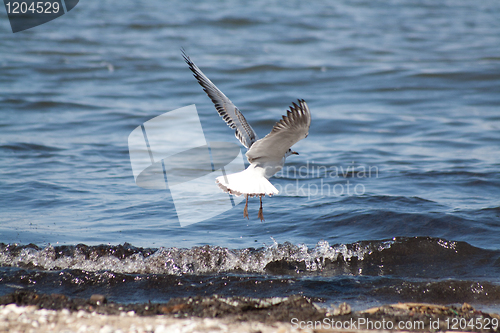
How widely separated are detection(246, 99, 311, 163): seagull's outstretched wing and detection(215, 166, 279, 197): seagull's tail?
178 mm

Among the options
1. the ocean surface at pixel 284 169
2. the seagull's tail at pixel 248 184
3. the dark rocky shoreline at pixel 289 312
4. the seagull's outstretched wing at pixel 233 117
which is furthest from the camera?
the seagull's outstretched wing at pixel 233 117

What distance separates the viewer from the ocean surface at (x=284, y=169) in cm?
510

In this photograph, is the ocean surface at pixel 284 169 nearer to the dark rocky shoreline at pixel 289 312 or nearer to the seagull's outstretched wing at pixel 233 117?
the dark rocky shoreline at pixel 289 312

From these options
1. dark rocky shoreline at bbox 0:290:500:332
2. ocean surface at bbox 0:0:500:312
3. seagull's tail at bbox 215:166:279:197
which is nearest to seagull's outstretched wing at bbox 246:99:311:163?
seagull's tail at bbox 215:166:279:197

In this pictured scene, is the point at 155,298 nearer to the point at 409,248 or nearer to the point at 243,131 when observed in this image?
the point at 243,131

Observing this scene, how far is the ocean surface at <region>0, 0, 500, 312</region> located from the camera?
510cm

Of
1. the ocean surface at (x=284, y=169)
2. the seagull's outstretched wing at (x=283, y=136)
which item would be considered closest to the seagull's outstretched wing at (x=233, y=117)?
the seagull's outstretched wing at (x=283, y=136)

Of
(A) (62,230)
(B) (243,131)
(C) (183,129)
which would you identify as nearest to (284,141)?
(B) (243,131)

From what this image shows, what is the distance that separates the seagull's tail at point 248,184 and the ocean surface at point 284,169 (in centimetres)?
70

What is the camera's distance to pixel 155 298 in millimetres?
4547

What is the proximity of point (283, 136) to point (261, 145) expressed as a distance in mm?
365

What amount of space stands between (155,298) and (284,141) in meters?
1.97

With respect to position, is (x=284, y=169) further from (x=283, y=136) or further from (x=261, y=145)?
(x=283, y=136)

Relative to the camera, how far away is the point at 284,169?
8.95 m
